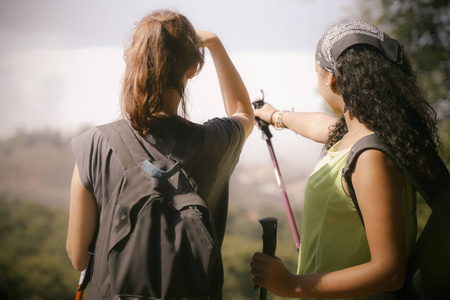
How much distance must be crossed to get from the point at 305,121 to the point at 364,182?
690 mm

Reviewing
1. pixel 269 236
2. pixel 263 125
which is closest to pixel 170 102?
pixel 269 236

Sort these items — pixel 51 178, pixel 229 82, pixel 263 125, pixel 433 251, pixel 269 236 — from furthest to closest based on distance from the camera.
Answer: pixel 51 178 → pixel 263 125 → pixel 229 82 → pixel 269 236 → pixel 433 251

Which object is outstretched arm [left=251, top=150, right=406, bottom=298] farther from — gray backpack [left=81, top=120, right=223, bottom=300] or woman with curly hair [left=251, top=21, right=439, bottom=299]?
gray backpack [left=81, top=120, right=223, bottom=300]

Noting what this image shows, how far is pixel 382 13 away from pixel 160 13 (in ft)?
6.77

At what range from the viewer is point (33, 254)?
2.49m

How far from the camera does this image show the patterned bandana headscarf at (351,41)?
90 cm

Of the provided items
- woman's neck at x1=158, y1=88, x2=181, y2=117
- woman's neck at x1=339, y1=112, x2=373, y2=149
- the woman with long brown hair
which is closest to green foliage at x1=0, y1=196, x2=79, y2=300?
the woman with long brown hair

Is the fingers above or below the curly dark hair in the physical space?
below

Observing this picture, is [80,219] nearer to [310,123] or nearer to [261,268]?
[261,268]

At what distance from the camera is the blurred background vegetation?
2.41 m

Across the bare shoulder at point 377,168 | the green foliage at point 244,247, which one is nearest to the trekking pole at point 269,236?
the bare shoulder at point 377,168

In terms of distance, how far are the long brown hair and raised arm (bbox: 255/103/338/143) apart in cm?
62

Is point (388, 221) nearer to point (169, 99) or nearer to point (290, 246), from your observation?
point (169, 99)

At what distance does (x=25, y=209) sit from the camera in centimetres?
242
